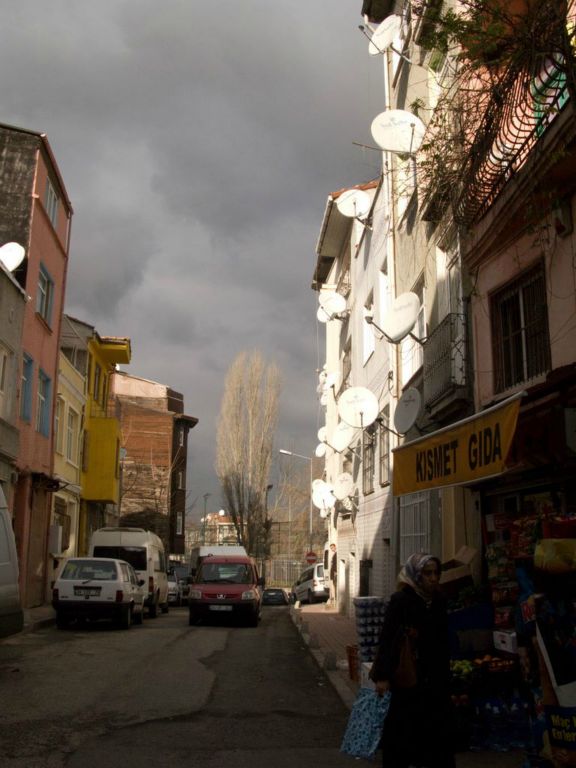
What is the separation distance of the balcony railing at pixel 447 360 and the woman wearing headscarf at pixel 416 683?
6485mm

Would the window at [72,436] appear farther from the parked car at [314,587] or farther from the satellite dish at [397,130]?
the satellite dish at [397,130]

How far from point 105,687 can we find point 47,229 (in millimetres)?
16789

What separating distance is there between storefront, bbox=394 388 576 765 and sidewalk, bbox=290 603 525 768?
0.21 meters

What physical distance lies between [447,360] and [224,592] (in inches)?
462

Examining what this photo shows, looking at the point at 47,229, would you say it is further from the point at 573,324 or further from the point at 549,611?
the point at 549,611

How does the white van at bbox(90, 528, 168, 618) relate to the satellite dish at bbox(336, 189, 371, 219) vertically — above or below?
below

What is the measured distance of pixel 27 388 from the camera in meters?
22.0

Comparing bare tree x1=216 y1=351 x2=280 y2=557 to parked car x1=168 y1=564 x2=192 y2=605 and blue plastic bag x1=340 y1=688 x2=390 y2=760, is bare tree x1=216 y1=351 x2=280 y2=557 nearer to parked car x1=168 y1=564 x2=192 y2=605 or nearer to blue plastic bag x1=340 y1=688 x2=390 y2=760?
parked car x1=168 y1=564 x2=192 y2=605

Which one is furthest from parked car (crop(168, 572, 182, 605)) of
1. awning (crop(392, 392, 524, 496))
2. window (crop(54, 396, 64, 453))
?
awning (crop(392, 392, 524, 496))

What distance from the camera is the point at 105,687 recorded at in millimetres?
9641

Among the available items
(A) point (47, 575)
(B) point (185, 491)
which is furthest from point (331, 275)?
(B) point (185, 491)

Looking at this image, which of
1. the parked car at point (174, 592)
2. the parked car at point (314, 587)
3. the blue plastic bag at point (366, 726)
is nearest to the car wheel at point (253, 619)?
the parked car at point (314, 587)

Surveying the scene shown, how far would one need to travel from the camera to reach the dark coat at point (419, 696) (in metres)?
4.93

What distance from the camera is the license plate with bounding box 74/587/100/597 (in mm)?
17969
